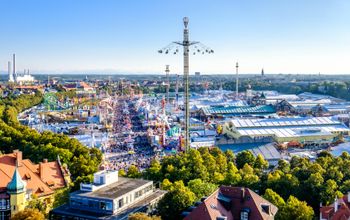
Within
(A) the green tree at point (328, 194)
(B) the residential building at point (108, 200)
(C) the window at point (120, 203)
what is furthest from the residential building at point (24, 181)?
(A) the green tree at point (328, 194)

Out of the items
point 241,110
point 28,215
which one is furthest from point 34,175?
point 241,110

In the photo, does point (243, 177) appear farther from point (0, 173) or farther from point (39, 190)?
point (0, 173)

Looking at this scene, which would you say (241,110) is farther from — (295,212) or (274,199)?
(295,212)

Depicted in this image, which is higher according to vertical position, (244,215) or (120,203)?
(244,215)

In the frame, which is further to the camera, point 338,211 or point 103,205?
point 103,205

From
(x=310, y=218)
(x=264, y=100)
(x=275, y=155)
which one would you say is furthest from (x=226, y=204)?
(x=264, y=100)

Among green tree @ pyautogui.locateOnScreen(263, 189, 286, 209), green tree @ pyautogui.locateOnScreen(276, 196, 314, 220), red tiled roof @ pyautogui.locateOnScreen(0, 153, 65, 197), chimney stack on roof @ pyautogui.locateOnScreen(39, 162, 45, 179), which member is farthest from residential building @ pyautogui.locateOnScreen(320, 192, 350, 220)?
chimney stack on roof @ pyautogui.locateOnScreen(39, 162, 45, 179)

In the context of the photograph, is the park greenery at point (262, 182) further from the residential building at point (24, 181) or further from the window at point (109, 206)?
the residential building at point (24, 181)
